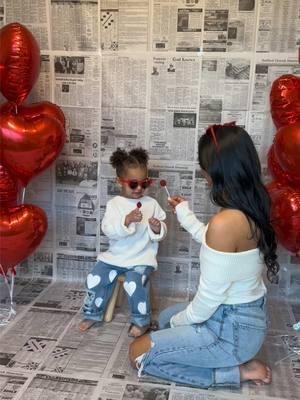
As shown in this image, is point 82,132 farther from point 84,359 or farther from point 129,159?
point 84,359

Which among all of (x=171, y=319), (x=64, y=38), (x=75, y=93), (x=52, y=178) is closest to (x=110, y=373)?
(x=171, y=319)

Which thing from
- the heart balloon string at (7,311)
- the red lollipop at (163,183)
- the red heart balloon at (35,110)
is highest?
the red heart balloon at (35,110)

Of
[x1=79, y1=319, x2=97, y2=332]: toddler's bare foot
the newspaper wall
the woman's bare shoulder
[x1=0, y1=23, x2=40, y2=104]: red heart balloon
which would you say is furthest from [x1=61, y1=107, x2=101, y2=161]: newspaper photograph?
the woman's bare shoulder

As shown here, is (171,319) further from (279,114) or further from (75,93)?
(75,93)

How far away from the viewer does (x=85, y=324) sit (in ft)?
4.64

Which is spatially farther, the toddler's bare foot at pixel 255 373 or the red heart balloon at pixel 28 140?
the red heart balloon at pixel 28 140

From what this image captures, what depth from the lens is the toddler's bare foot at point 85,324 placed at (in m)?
1.40

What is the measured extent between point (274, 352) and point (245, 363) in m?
0.17

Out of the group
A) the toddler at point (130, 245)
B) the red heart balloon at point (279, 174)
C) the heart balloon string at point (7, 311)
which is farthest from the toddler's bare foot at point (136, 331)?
the red heart balloon at point (279, 174)

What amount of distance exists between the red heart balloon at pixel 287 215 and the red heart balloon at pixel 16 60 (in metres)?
0.77

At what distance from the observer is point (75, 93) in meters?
1.60

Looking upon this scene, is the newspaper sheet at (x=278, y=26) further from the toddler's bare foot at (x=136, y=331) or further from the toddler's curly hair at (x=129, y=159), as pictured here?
the toddler's bare foot at (x=136, y=331)

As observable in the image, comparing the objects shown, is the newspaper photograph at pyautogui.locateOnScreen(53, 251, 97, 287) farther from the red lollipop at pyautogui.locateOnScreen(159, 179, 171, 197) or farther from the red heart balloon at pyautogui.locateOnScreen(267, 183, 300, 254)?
the red heart balloon at pyautogui.locateOnScreen(267, 183, 300, 254)

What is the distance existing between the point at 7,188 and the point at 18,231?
13 centimetres
